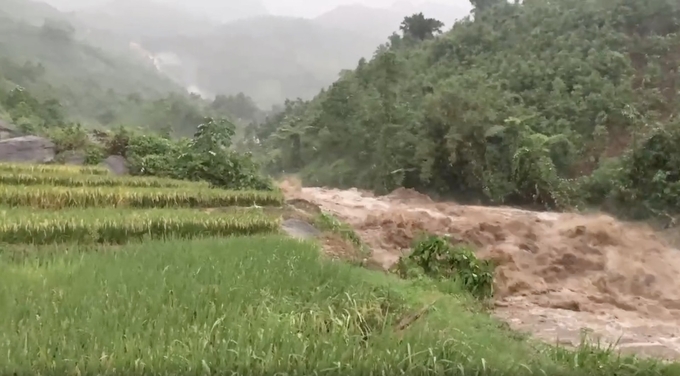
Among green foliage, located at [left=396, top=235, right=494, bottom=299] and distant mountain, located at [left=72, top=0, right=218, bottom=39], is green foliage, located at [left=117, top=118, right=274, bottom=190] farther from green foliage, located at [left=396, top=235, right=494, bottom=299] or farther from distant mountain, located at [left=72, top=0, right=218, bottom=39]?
distant mountain, located at [left=72, top=0, right=218, bottom=39]

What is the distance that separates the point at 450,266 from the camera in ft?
25.7

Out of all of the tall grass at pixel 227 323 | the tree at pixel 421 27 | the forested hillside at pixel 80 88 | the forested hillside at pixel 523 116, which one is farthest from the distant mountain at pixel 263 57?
the tall grass at pixel 227 323

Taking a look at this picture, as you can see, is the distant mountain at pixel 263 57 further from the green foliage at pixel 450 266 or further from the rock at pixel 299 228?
the green foliage at pixel 450 266

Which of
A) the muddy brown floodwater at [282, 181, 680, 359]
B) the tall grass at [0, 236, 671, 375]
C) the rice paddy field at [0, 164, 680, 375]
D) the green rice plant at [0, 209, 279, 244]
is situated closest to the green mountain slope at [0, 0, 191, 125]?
the muddy brown floodwater at [282, 181, 680, 359]

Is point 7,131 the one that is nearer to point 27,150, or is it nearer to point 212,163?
point 27,150

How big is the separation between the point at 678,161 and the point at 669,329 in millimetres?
8823

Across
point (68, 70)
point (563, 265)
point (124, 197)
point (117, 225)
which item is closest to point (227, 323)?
point (117, 225)

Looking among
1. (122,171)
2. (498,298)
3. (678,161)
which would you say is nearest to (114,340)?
(498,298)

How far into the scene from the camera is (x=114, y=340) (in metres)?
3.51

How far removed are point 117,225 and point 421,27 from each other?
1164 inches

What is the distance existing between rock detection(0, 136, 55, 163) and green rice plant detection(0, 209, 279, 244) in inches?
328

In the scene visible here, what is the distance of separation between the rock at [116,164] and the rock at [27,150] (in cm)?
135

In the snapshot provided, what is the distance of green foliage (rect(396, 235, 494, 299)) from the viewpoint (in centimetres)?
755

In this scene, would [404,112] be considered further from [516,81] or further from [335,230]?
[335,230]
